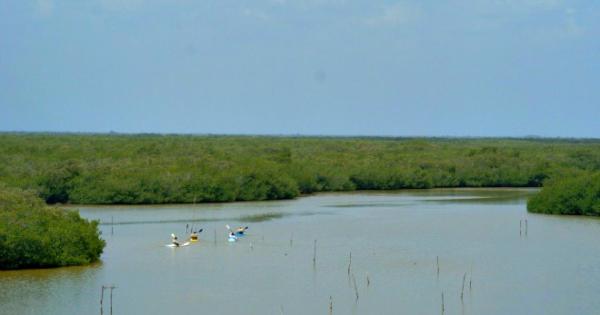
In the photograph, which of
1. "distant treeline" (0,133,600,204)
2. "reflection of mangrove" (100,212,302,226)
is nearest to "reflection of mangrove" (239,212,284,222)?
"reflection of mangrove" (100,212,302,226)

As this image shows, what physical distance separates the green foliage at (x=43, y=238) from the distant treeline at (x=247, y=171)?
52.7 ft

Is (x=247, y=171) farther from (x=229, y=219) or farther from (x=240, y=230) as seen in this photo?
(x=240, y=230)

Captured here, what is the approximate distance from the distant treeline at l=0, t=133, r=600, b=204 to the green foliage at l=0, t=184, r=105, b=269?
16061 millimetres

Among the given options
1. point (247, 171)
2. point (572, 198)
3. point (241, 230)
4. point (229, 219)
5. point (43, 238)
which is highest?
point (247, 171)

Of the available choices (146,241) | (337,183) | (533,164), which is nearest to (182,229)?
(146,241)

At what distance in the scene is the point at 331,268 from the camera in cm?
2528

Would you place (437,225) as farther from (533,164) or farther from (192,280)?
(533,164)

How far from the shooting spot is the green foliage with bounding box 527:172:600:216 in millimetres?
38250

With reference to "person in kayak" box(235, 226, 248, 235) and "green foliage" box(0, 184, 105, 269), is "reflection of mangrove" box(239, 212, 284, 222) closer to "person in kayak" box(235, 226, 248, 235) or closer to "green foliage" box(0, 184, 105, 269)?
"person in kayak" box(235, 226, 248, 235)

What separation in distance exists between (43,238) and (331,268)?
658cm

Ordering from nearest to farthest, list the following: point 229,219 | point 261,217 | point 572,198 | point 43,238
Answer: point 43,238 → point 229,219 → point 261,217 → point 572,198

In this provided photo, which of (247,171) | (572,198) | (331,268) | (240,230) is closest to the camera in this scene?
(331,268)

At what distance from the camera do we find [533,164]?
60781mm

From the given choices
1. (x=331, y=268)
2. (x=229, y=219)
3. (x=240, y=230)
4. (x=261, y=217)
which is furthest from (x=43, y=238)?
(x=261, y=217)
